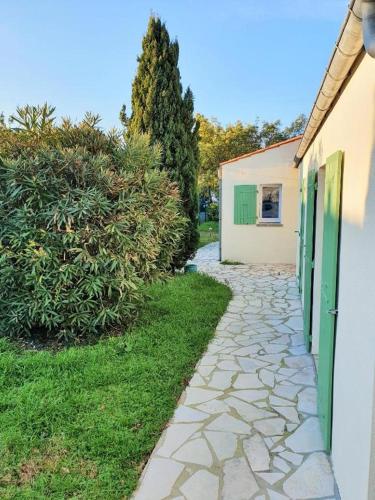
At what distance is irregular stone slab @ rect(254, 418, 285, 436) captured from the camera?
324 cm

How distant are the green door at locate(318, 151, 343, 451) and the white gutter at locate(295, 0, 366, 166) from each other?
1.70ft

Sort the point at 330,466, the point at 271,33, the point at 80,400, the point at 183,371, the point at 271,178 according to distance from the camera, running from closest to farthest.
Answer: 1. the point at 330,466
2. the point at 80,400
3. the point at 183,371
4. the point at 271,33
5. the point at 271,178

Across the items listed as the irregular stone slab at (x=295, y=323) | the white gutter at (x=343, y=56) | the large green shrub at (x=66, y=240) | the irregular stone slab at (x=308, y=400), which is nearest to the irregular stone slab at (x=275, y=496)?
the irregular stone slab at (x=308, y=400)

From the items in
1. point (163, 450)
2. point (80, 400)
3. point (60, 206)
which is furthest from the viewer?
point (60, 206)

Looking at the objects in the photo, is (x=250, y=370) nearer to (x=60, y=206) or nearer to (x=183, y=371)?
(x=183, y=371)

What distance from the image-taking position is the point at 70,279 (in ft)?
15.9

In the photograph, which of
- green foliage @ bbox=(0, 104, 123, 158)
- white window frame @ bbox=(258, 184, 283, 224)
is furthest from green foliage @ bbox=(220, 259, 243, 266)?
green foliage @ bbox=(0, 104, 123, 158)

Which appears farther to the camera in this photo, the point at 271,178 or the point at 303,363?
the point at 271,178

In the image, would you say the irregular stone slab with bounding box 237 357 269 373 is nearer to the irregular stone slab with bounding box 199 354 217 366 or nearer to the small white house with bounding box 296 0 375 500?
the irregular stone slab with bounding box 199 354 217 366

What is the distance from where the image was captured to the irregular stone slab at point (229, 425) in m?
3.27

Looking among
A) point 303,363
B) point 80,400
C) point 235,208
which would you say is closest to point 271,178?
point 235,208

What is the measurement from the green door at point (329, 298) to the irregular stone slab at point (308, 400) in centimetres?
Result: 47

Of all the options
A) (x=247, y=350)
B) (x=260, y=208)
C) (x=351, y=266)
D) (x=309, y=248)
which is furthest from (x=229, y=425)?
(x=260, y=208)

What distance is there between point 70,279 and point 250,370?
2.66m
